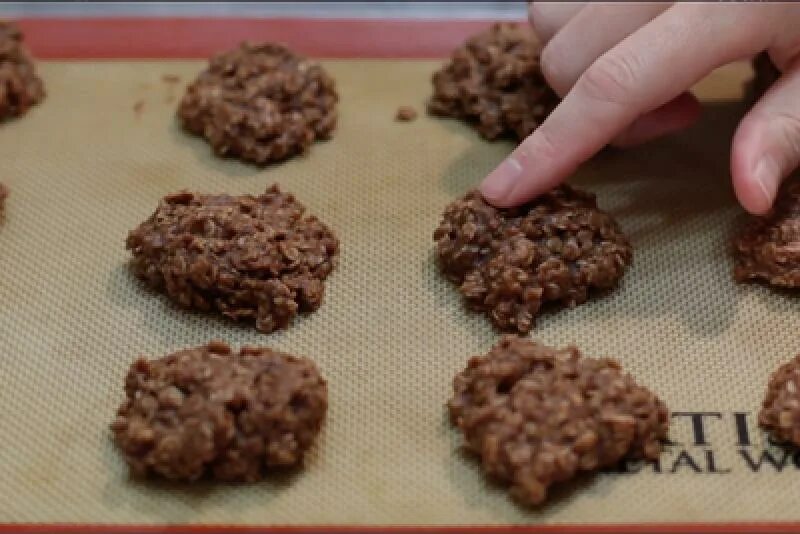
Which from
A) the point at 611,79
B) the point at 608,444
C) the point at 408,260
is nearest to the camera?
the point at 608,444

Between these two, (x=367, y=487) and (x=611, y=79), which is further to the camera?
(x=611, y=79)

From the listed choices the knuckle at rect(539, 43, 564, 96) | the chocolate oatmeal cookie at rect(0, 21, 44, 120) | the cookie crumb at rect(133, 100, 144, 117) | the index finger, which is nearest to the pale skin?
the index finger

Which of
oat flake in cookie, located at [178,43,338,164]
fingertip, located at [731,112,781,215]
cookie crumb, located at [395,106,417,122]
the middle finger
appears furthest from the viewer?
cookie crumb, located at [395,106,417,122]

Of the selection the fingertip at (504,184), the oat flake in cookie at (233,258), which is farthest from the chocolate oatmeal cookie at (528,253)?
the oat flake in cookie at (233,258)

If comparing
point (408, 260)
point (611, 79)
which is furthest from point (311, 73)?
point (611, 79)

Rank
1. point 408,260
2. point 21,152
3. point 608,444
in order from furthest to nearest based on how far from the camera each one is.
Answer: point 21,152 < point 408,260 < point 608,444

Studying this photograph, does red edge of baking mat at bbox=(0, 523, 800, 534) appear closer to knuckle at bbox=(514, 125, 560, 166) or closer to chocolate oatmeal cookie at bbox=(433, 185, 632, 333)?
chocolate oatmeal cookie at bbox=(433, 185, 632, 333)

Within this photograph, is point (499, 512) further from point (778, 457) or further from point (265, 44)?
point (265, 44)
